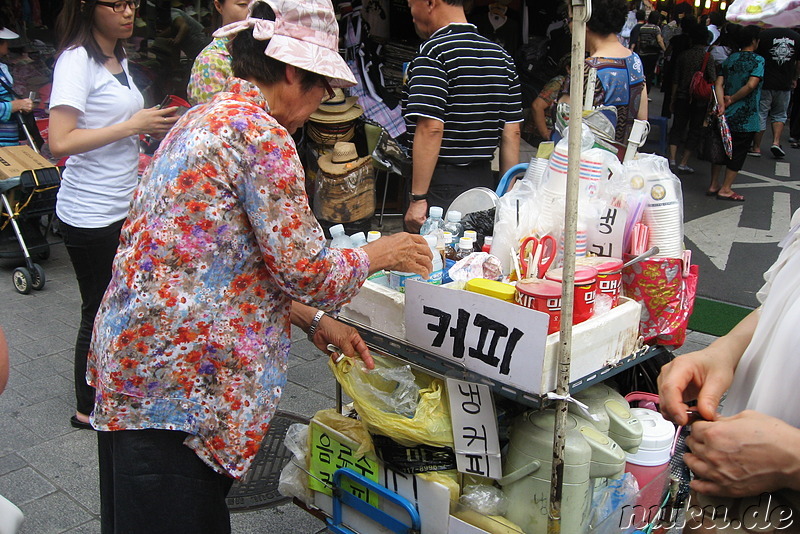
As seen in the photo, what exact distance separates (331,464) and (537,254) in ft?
3.46

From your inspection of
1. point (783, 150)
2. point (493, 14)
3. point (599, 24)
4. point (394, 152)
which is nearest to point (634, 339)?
point (599, 24)

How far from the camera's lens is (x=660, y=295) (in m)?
2.20

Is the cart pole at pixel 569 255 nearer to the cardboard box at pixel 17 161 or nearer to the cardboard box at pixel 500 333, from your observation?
the cardboard box at pixel 500 333

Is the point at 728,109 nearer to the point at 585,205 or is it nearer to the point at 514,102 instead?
the point at 514,102

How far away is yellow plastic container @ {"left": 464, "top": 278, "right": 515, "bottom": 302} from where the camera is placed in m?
1.97

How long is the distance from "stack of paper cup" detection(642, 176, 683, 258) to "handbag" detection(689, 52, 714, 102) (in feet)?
23.6

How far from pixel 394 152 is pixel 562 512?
4572 millimetres

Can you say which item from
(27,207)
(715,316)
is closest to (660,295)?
(715,316)

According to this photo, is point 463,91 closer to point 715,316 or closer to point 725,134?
point 715,316

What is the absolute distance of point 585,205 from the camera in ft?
7.32

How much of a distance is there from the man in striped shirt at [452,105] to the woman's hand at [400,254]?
1.42 metres

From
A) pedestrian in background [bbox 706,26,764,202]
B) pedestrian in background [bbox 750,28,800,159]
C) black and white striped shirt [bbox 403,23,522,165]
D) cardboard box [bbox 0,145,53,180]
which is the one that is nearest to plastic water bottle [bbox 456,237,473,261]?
black and white striped shirt [bbox 403,23,522,165]

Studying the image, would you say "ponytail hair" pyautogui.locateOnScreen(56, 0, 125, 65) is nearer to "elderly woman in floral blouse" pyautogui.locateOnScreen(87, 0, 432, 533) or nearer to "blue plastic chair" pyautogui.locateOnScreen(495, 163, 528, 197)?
"elderly woman in floral blouse" pyautogui.locateOnScreen(87, 0, 432, 533)

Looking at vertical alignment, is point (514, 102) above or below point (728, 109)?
above
